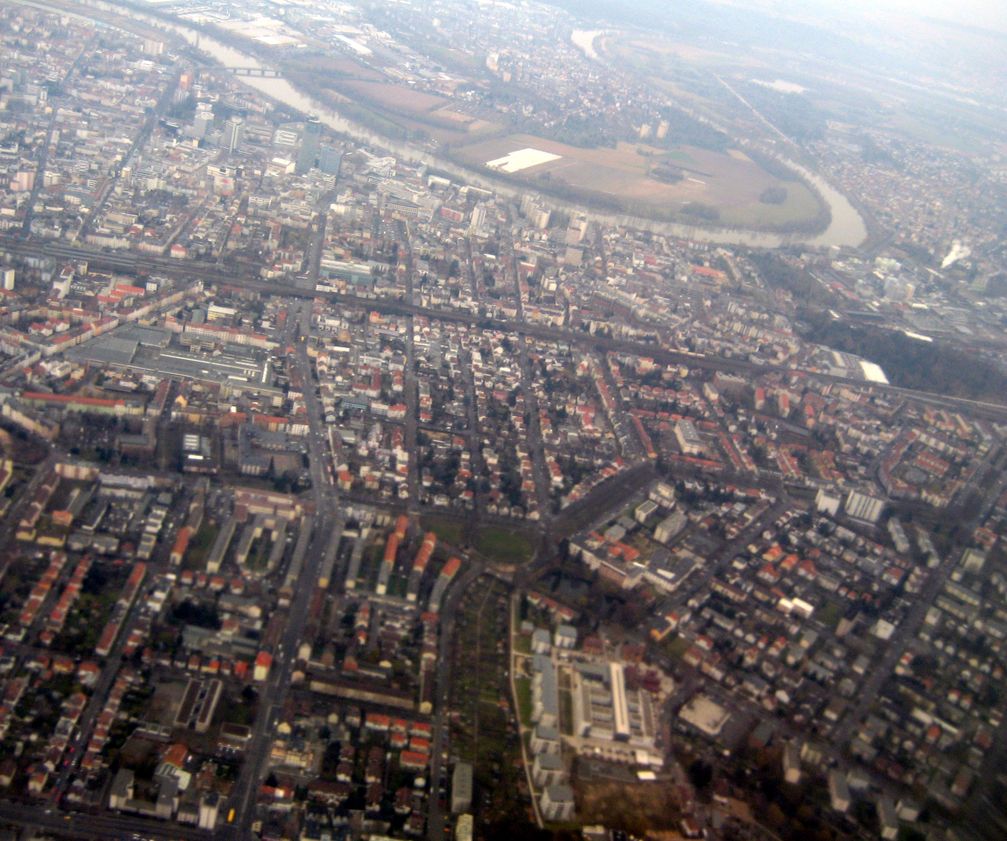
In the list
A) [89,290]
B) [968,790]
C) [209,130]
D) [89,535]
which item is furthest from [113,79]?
[968,790]

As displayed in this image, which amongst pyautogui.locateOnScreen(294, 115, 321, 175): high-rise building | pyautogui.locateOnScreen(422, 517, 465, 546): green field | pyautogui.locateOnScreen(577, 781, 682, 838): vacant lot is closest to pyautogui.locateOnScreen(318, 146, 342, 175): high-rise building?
pyautogui.locateOnScreen(294, 115, 321, 175): high-rise building

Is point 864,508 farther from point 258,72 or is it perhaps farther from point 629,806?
point 258,72

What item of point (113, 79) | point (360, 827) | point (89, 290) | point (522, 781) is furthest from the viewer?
point (113, 79)

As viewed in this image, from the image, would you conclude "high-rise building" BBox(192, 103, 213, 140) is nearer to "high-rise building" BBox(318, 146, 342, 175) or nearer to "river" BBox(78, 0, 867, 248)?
"high-rise building" BBox(318, 146, 342, 175)

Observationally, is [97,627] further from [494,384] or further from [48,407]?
[494,384]

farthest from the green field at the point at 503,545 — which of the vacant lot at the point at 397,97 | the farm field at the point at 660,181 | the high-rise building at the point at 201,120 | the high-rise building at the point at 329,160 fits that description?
the vacant lot at the point at 397,97

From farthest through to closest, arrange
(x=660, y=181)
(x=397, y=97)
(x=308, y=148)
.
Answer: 1. (x=397, y=97)
2. (x=660, y=181)
3. (x=308, y=148)

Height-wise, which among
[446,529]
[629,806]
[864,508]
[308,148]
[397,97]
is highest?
[864,508]

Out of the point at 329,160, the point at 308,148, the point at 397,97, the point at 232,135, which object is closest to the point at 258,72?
the point at 397,97
